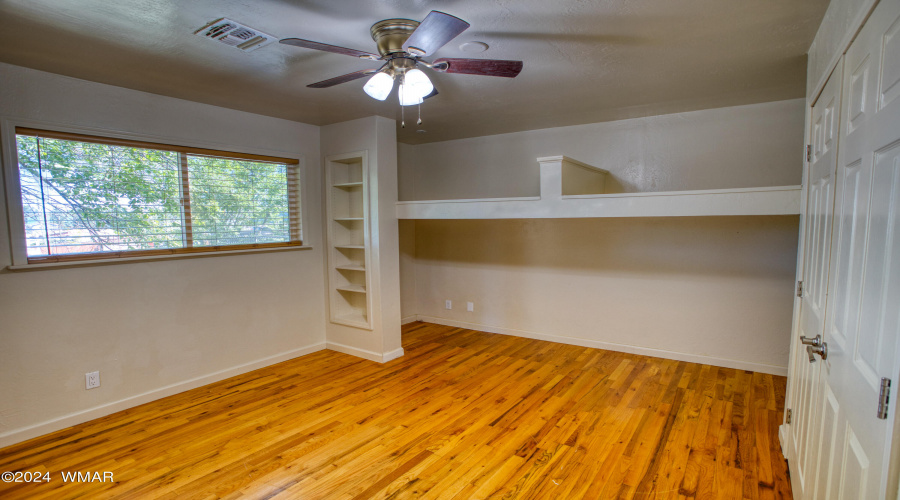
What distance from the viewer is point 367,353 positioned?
4.11 m

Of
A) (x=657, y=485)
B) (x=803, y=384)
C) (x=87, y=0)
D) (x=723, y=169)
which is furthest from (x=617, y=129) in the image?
(x=87, y=0)

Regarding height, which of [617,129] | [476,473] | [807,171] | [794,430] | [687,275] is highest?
[617,129]

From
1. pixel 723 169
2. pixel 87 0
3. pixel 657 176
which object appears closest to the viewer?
pixel 87 0

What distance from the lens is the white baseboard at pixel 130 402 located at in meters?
2.64

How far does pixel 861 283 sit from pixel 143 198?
4016 mm

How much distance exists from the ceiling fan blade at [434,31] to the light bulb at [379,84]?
0.89 feet

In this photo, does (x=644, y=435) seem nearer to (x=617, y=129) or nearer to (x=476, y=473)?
(x=476, y=473)

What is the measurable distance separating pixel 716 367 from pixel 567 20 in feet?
10.8

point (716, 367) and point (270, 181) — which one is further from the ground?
point (270, 181)

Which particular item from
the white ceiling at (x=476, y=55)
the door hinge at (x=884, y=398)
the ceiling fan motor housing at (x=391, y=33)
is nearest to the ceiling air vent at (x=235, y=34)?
the white ceiling at (x=476, y=55)

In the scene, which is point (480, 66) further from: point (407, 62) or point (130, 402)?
point (130, 402)

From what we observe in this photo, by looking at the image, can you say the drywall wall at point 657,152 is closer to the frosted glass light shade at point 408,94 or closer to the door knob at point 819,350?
the door knob at point 819,350

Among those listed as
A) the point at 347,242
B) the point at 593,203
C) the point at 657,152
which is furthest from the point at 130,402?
the point at 657,152

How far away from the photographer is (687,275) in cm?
377
